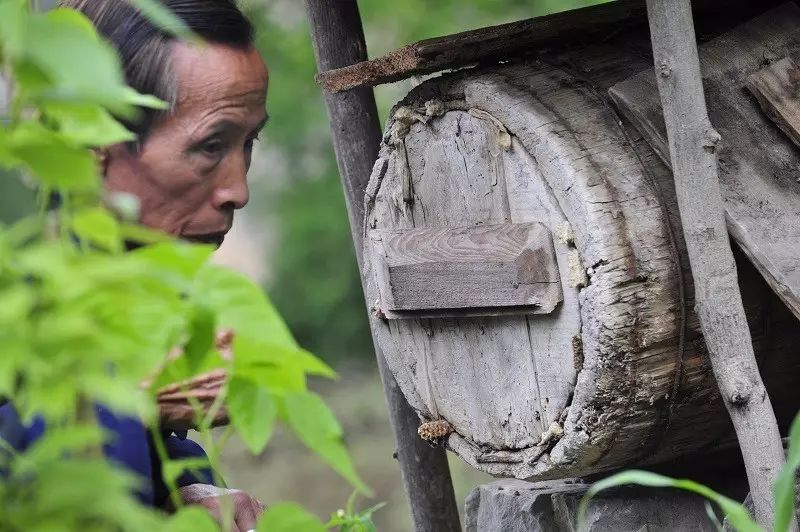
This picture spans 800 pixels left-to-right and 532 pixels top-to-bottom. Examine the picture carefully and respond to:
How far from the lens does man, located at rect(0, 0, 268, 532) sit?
7.09 feet

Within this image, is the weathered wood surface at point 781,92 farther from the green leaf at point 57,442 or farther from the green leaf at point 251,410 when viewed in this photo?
the green leaf at point 57,442

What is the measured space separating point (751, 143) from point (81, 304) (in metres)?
1.69

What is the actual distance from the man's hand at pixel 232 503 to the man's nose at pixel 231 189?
0.56 meters

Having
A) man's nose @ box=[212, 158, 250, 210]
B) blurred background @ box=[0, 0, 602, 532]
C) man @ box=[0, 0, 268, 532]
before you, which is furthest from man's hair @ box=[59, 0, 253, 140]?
blurred background @ box=[0, 0, 602, 532]

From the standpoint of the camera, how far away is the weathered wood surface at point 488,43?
7.32 ft

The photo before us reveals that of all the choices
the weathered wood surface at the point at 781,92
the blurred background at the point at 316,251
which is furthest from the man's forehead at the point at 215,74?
the blurred background at the point at 316,251

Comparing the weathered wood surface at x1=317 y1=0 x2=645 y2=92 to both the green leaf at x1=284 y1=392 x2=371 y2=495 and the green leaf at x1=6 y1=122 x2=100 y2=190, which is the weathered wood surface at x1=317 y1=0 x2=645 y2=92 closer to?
the green leaf at x1=284 y1=392 x2=371 y2=495

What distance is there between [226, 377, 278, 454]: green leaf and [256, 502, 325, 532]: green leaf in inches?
2.7

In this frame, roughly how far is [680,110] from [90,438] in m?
1.46

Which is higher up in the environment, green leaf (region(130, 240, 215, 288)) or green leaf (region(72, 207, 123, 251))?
green leaf (region(72, 207, 123, 251))

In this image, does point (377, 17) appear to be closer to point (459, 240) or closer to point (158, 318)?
point (459, 240)

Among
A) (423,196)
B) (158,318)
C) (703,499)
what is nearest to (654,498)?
(703,499)

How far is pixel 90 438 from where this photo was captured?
2.59 ft

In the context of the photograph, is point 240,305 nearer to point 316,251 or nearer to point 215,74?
point 215,74
